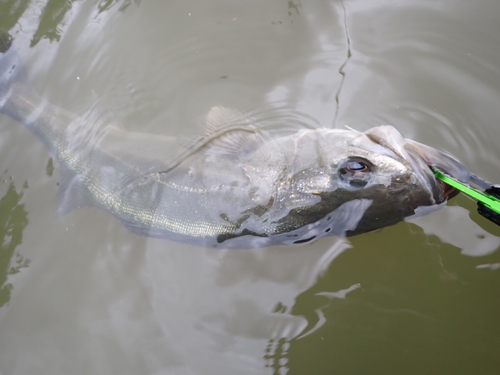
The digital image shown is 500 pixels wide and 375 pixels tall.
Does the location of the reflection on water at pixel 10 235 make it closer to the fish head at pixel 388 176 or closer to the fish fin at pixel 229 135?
the fish fin at pixel 229 135

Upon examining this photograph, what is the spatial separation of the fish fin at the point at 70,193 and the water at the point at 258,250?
259 mm

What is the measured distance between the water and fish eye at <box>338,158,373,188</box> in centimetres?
88

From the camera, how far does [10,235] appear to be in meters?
4.06

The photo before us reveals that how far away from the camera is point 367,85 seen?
3992mm

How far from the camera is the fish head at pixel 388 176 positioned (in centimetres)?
272

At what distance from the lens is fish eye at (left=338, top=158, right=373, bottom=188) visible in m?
2.81

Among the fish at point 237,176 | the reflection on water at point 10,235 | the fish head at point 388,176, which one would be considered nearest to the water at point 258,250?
the reflection on water at point 10,235

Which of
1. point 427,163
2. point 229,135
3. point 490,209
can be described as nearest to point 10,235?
point 229,135

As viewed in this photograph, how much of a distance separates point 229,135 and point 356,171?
1.20 metres

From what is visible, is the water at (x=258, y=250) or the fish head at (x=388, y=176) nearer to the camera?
the fish head at (x=388, y=176)

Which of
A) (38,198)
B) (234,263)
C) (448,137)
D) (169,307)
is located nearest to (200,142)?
(234,263)

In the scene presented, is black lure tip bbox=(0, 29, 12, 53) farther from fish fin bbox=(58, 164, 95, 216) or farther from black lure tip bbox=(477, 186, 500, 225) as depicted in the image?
black lure tip bbox=(477, 186, 500, 225)

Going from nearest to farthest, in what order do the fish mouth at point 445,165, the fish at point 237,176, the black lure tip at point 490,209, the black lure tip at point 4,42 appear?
1. the black lure tip at point 490,209
2. the fish mouth at point 445,165
3. the fish at point 237,176
4. the black lure tip at point 4,42

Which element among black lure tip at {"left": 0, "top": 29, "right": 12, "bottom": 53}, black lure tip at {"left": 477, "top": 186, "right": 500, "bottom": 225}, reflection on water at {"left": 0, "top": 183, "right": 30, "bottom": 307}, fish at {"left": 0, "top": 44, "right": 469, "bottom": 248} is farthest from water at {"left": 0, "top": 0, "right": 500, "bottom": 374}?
black lure tip at {"left": 477, "top": 186, "right": 500, "bottom": 225}
